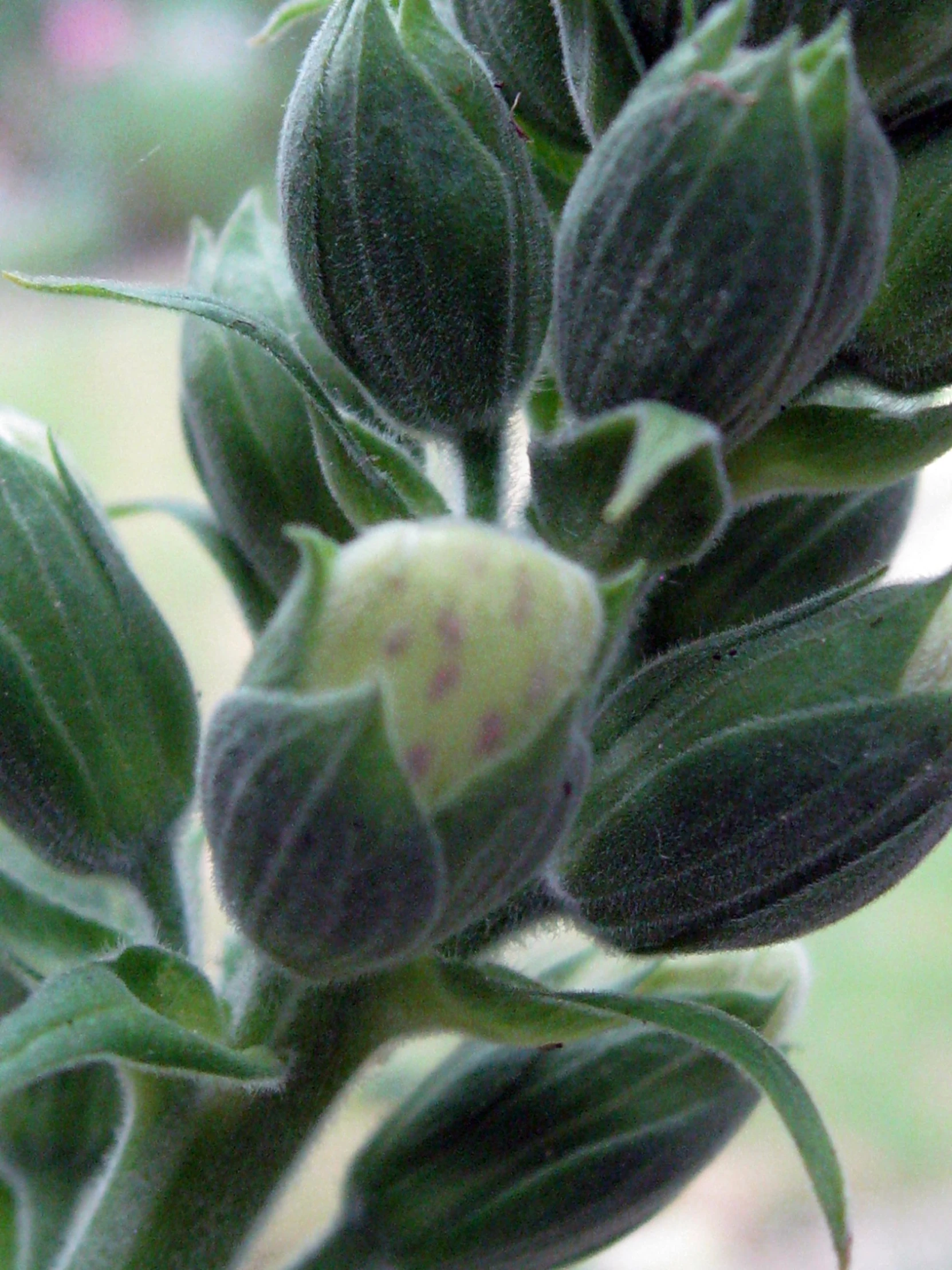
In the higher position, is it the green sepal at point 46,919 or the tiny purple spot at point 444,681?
the tiny purple spot at point 444,681

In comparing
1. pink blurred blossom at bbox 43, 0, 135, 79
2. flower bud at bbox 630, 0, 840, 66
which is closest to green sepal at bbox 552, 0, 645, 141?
flower bud at bbox 630, 0, 840, 66

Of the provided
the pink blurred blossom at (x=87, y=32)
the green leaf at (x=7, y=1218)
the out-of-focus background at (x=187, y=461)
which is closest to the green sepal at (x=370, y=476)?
the out-of-focus background at (x=187, y=461)

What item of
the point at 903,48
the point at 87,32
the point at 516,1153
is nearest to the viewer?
the point at 903,48

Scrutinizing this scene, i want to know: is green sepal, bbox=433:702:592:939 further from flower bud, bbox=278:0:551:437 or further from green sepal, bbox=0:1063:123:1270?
green sepal, bbox=0:1063:123:1270

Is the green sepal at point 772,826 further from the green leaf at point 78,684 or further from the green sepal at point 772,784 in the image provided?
the green leaf at point 78,684

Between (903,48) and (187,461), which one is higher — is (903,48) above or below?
above

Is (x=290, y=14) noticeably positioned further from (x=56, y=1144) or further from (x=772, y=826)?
(x=56, y=1144)

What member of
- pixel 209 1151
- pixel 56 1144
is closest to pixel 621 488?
pixel 209 1151
